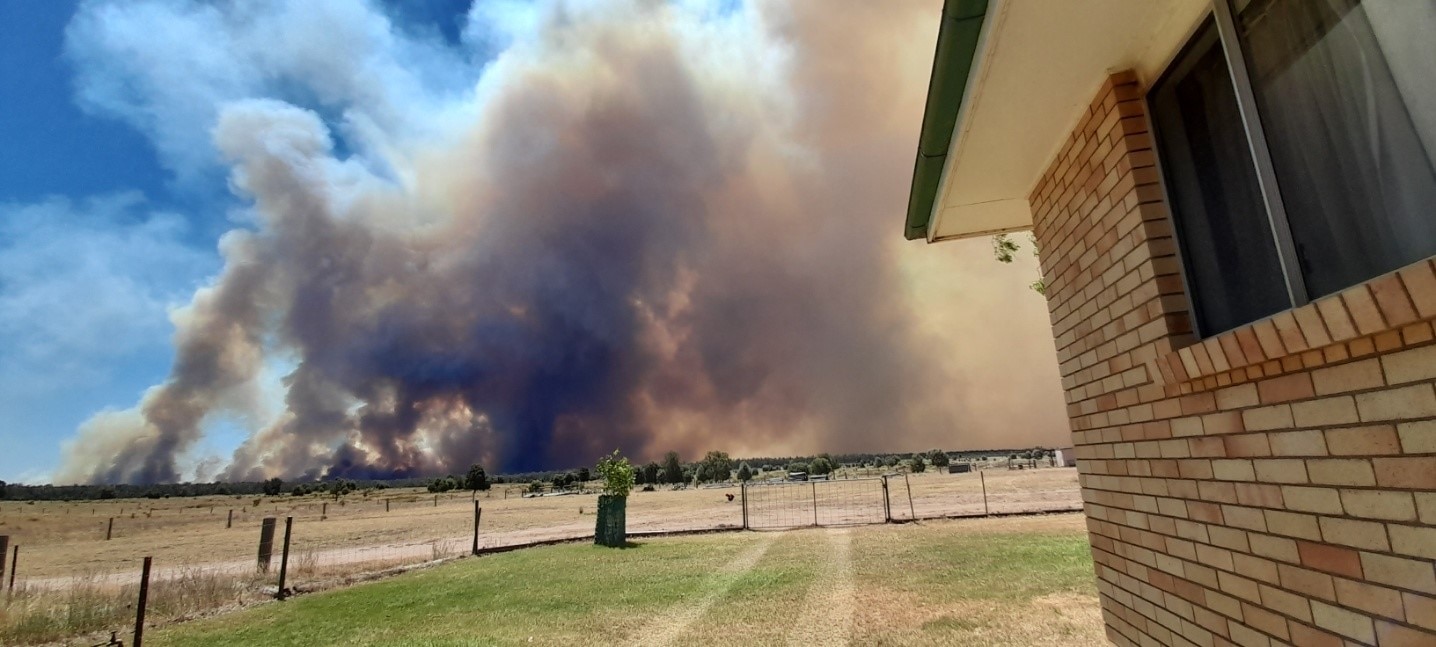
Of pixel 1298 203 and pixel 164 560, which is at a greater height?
pixel 1298 203

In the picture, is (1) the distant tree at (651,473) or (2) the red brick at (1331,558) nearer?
(2) the red brick at (1331,558)

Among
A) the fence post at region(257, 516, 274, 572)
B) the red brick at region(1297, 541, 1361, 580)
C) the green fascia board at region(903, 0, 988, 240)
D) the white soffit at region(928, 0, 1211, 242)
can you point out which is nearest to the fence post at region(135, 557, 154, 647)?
the fence post at region(257, 516, 274, 572)

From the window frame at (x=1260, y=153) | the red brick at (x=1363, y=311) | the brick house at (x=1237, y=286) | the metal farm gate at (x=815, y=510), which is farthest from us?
the metal farm gate at (x=815, y=510)

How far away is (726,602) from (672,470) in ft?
300

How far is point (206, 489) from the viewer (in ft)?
408

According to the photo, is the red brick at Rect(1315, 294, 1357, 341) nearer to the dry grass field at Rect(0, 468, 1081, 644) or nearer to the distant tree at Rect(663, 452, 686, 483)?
the dry grass field at Rect(0, 468, 1081, 644)

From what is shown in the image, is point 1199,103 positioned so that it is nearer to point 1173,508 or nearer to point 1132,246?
point 1132,246

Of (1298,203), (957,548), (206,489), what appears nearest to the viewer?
(1298,203)

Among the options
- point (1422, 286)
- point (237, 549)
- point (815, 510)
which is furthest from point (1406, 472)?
point (237, 549)

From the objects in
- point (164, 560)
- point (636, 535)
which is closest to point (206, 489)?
point (164, 560)

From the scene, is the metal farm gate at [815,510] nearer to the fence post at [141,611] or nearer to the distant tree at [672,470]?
the fence post at [141,611]

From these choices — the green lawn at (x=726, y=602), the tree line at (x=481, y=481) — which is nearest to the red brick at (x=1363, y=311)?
the green lawn at (x=726, y=602)

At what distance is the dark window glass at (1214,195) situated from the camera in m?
2.33

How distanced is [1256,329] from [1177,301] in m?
0.77
